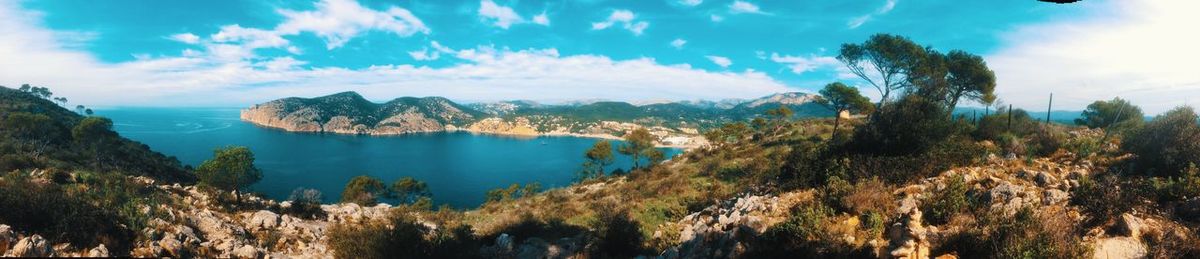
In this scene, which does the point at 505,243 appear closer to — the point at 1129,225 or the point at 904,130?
the point at 904,130

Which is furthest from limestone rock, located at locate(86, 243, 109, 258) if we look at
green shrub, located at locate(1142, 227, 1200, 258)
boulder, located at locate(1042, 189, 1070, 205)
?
boulder, located at locate(1042, 189, 1070, 205)

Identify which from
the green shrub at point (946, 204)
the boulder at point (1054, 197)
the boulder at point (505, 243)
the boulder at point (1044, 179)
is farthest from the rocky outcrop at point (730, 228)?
the boulder at point (505, 243)

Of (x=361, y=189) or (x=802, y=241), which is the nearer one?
(x=802, y=241)

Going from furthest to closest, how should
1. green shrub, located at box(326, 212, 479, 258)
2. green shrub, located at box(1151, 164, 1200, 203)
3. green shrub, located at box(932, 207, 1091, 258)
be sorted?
green shrub, located at box(326, 212, 479, 258)
green shrub, located at box(1151, 164, 1200, 203)
green shrub, located at box(932, 207, 1091, 258)

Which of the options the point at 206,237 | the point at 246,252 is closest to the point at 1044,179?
the point at 246,252

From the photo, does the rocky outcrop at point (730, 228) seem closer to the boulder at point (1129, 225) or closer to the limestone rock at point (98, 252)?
the boulder at point (1129, 225)

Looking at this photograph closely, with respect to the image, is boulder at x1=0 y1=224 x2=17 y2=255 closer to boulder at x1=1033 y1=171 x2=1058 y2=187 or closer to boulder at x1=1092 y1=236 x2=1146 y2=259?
boulder at x1=1092 y1=236 x2=1146 y2=259
